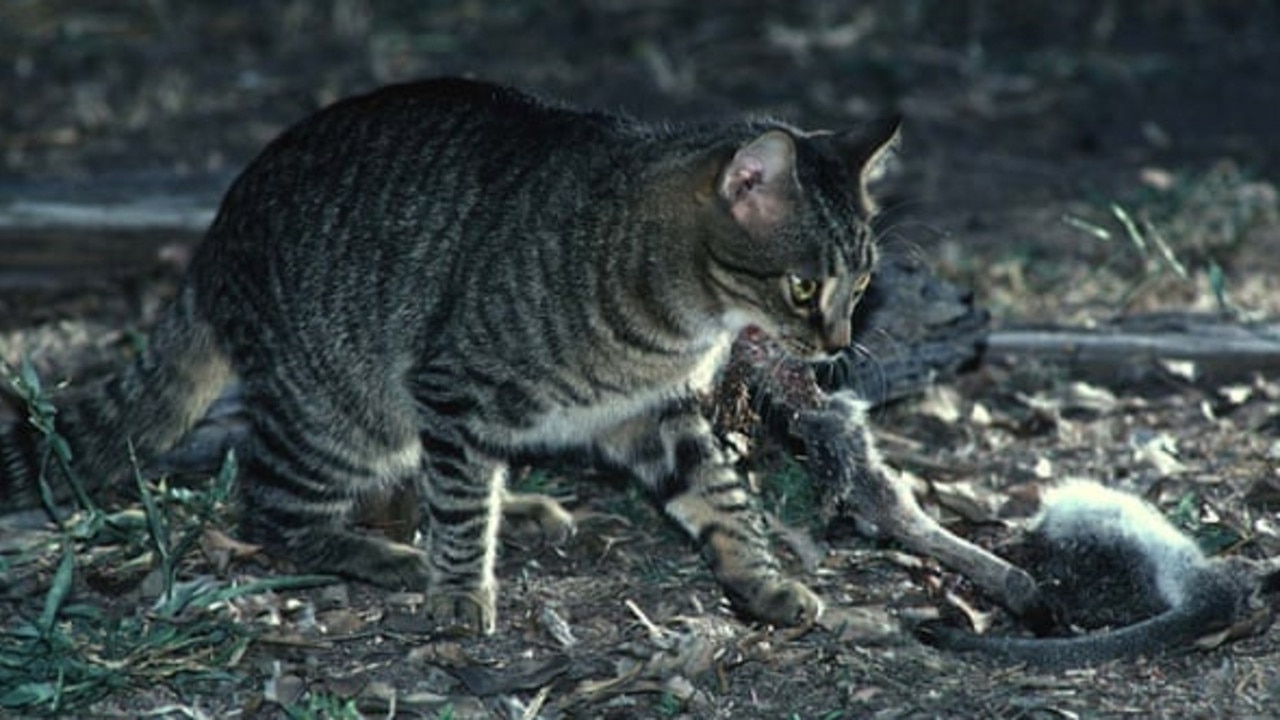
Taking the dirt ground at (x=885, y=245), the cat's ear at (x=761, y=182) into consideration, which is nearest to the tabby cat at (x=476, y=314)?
the cat's ear at (x=761, y=182)

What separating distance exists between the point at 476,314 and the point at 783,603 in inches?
41.5

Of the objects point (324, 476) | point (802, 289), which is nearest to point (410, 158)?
point (324, 476)

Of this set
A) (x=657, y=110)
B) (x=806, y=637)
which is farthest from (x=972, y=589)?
(x=657, y=110)

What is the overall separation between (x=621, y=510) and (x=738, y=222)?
127cm

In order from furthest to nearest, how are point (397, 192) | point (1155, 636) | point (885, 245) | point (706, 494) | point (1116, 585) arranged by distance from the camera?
1. point (885, 245)
2. point (397, 192)
3. point (706, 494)
4. point (1116, 585)
5. point (1155, 636)

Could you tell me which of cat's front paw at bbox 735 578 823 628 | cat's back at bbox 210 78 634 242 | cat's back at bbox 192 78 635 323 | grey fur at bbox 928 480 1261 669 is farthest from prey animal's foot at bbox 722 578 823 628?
cat's back at bbox 210 78 634 242

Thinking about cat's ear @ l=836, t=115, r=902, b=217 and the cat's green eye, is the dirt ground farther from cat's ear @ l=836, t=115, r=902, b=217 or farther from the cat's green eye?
the cat's green eye

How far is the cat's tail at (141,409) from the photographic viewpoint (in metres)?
5.55

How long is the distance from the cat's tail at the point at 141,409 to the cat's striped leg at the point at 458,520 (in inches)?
35.6

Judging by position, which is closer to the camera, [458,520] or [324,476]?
[458,520]

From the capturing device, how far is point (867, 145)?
4.95m

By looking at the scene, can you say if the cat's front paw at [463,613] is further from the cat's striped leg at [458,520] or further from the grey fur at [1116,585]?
the grey fur at [1116,585]

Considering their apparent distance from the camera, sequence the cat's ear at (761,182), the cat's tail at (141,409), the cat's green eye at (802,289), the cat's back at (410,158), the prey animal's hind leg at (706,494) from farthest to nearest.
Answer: the cat's tail at (141,409), the cat's back at (410,158), the prey animal's hind leg at (706,494), the cat's green eye at (802,289), the cat's ear at (761,182)

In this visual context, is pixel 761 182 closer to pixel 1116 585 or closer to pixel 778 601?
pixel 778 601
